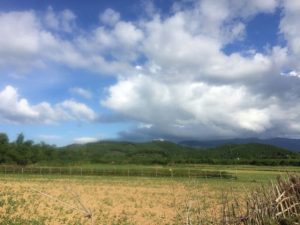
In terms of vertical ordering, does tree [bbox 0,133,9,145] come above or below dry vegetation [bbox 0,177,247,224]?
above

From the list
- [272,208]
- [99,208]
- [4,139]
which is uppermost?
[4,139]

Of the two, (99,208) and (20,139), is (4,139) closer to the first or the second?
(20,139)

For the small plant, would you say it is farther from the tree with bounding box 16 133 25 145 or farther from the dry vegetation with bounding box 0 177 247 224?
the tree with bounding box 16 133 25 145

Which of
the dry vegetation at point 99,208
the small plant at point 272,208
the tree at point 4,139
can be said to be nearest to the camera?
the small plant at point 272,208

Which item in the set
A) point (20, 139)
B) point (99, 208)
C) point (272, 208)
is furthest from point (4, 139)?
point (272, 208)

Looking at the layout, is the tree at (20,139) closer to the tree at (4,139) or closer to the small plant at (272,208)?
the tree at (4,139)

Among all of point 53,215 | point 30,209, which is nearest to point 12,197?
point 30,209

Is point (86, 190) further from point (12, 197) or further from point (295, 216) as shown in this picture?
point (295, 216)

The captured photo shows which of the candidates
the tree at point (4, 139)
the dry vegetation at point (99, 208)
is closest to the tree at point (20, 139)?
the tree at point (4, 139)

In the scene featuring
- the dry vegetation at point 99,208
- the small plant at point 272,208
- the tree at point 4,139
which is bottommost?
the dry vegetation at point 99,208

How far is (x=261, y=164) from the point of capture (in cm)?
10750

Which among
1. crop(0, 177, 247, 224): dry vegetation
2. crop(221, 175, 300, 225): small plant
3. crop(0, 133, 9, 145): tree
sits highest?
crop(0, 133, 9, 145): tree

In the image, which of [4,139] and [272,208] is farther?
[4,139]

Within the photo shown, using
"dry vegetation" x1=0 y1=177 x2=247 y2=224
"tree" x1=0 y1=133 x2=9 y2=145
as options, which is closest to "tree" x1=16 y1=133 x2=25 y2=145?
"tree" x1=0 y1=133 x2=9 y2=145
